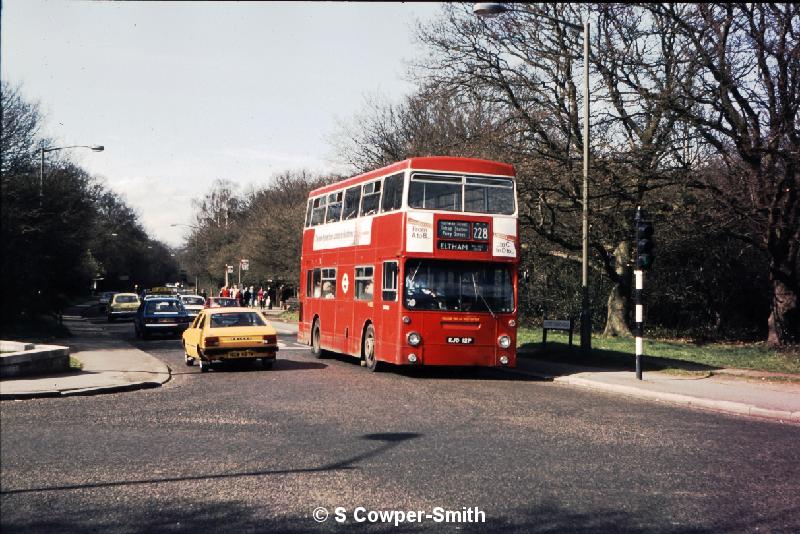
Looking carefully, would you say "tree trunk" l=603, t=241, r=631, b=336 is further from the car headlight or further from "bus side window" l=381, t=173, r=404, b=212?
the car headlight

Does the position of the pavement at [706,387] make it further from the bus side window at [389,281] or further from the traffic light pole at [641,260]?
the bus side window at [389,281]

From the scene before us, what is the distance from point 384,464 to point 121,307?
44.4 meters

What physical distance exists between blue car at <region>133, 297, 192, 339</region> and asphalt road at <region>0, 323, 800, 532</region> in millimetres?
17539

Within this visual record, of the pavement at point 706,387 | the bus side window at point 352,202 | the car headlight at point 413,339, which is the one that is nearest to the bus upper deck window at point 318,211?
the bus side window at point 352,202

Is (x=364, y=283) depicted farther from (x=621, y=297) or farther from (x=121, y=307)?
(x=121, y=307)

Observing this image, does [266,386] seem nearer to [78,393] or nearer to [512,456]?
[78,393]

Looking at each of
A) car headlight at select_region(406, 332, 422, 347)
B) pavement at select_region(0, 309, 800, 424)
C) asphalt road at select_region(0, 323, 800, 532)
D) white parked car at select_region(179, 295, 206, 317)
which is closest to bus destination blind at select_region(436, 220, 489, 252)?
car headlight at select_region(406, 332, 422, 347)

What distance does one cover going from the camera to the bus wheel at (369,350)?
20.3m

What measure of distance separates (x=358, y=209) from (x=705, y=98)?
1014cm

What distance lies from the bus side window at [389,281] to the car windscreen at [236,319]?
3181mm

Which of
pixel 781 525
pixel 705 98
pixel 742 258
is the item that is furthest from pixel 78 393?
pixel 742 258

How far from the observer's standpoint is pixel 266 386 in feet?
54.7

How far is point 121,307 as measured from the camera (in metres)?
50.8

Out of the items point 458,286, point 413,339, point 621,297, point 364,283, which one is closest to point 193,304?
point 621,297
